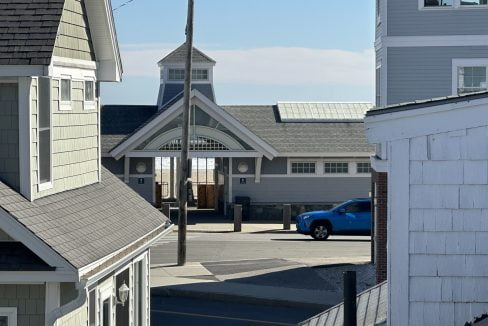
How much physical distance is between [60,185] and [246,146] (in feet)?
109

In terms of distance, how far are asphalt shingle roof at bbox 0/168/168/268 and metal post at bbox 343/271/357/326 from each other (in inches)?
124

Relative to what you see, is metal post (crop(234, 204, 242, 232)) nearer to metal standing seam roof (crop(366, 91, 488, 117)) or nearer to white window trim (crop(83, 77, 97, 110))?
white window trim (crop(83, 77, 97, 110))

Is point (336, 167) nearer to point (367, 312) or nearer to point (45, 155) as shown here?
point (45, 155)

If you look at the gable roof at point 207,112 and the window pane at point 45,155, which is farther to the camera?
the gable roof at point 207,112

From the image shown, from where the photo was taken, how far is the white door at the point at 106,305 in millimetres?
15062

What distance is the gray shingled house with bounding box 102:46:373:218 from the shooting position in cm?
4772

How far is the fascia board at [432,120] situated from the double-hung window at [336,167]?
37857mm

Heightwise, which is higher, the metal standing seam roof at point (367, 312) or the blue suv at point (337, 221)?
the metal standing seam roof at point (367, 312)

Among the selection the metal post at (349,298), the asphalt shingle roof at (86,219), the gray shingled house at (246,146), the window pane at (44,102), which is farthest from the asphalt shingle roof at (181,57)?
the metal post at (349,298)

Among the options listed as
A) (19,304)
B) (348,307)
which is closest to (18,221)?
(19,304)

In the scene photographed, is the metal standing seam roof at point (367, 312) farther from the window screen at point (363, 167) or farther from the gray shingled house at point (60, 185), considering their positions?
the window screen at point (363, 167)

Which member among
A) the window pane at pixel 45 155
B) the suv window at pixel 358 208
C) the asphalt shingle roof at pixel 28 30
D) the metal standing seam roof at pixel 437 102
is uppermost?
the asphalt shingle roof at pixel 28 30

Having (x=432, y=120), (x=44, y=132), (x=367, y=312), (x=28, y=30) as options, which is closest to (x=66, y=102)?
(x=44, y=132)

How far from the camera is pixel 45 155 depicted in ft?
47.4
